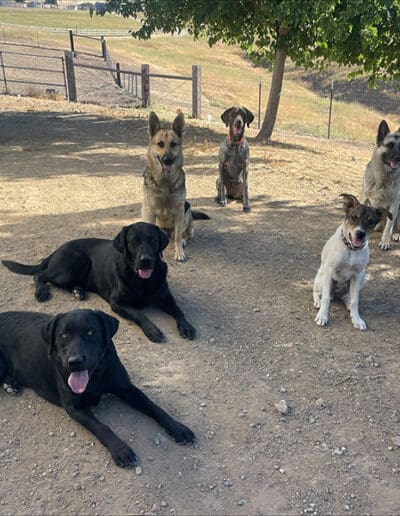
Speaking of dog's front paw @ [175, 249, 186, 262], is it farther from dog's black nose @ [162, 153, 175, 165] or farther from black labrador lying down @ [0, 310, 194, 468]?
black labrador lying down @ [0, 310, 194, 468]

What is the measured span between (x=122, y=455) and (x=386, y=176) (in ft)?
16.0

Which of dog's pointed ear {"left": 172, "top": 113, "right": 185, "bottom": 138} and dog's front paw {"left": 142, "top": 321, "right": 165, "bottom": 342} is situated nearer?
dog's front paw {"left": 142, "top": 321, "right": 165, "bottom": 342}

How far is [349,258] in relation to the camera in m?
4.23

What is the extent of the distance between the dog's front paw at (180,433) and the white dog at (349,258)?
184 cm

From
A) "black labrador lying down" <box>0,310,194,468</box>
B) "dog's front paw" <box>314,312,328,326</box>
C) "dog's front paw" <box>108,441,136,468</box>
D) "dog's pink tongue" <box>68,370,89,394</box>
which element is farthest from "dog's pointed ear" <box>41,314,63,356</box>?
"dog's front paw" <box>314,312,328,326</box>

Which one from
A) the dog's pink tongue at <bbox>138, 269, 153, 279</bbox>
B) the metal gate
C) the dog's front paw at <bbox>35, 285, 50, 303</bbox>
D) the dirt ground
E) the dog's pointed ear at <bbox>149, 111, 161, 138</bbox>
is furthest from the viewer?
the metal gate

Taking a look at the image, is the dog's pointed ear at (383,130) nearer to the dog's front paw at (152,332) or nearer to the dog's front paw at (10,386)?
the dog's front paw at (152,332)

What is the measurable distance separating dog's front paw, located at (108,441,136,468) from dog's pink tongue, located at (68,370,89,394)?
39 centimetres

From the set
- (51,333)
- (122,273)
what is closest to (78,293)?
(122,273)

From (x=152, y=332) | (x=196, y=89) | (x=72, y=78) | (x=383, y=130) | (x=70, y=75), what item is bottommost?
(x=196, y=89)

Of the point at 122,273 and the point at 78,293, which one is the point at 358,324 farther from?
the point at 78,293

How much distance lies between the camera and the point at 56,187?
8.29 meters

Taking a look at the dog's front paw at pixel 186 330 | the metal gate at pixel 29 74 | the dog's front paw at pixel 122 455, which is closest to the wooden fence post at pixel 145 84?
the metal gate at pixel 29 74

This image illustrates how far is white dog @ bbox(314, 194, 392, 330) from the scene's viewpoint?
414 centimetres
